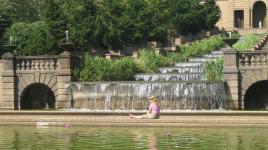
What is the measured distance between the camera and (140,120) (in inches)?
1188

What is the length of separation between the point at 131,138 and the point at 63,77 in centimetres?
1460

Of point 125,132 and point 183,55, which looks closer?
point 125,132

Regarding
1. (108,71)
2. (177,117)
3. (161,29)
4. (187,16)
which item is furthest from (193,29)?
(177,117)

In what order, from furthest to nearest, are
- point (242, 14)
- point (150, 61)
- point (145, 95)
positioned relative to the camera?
point (242, 14) → point (150, 61) → point (145, 95)

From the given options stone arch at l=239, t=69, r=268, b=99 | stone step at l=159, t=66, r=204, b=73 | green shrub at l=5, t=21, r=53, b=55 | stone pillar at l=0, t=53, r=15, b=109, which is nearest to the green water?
stone arch at l=239, t=69, r=268, b=99

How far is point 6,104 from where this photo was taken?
131 feet

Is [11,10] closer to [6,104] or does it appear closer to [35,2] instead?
[35,2]

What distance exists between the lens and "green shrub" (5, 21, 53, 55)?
55.8 m

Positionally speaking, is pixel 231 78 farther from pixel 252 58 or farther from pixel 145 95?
pixel 145 95

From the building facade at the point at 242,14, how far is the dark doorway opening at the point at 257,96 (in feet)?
247

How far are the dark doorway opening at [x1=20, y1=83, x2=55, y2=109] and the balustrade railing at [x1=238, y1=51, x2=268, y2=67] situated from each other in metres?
11.4

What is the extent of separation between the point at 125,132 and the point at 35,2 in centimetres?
6280

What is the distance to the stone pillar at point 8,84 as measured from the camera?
1574 inches

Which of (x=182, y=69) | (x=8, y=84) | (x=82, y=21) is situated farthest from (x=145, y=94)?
(x=82, y=21)
